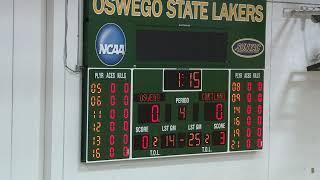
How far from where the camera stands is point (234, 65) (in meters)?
3.34

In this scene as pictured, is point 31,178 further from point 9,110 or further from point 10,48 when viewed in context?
point 10,48

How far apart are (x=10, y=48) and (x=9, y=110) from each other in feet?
A: 1.12

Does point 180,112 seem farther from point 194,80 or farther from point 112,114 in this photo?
point 112,114

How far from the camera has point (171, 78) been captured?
10.4ft

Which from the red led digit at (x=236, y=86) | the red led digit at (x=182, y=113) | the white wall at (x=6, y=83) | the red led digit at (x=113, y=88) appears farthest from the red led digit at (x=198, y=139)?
the white wall at (x=6, y=83)

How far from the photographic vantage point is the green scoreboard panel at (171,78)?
3004 millimetres

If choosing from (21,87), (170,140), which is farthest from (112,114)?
(21,87)

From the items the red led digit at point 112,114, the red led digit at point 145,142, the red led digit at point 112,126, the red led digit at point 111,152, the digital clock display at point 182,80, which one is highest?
the digital clock display at point 182,80

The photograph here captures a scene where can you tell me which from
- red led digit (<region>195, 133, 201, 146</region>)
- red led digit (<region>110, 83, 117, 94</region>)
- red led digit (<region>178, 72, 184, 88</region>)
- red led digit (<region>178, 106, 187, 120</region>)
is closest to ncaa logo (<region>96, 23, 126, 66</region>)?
red led digit (<region>110, 83, 117, 94</region>)

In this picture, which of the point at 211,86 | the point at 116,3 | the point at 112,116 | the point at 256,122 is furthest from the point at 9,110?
the point at 256,122

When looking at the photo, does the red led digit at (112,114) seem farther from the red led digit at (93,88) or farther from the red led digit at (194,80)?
the red led digit at (194,80)

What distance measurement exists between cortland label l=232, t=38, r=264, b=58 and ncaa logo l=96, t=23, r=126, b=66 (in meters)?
0.75

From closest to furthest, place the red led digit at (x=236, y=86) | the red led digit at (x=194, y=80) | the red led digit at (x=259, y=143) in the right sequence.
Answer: the red led digit at (x=194, y=80), the red led digit at (x=236, y=86), the red led digit at (x=259, y=143)

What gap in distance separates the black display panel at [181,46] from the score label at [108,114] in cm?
19
